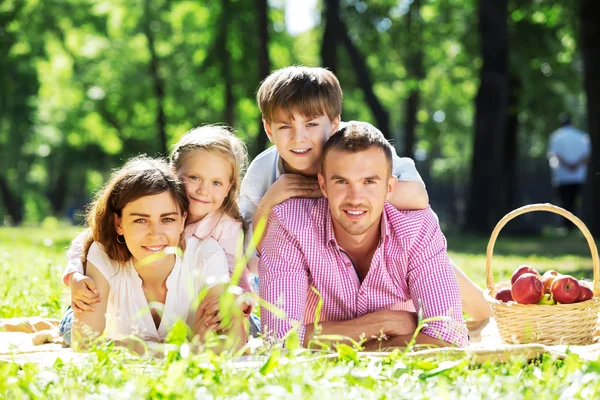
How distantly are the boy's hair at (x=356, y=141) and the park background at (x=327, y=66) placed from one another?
7404 millimetres

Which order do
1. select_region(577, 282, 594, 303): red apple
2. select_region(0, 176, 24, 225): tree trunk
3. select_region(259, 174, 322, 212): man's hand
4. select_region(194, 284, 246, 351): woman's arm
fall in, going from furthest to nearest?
select_region(0, 176, 24, 225): tree trunk < select_region(259, 174, 322, 212): man's hand < select_region(577, 282, 594, 303): red apple < select_region(194, 284, 246, 351): woman's arm

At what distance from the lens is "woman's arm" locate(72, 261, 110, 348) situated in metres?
4.05

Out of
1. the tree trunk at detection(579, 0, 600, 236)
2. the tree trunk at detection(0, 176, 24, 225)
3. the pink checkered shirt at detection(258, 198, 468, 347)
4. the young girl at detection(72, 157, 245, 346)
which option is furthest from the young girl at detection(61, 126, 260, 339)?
the tree trunk at detection(0, 176, 24, 225)

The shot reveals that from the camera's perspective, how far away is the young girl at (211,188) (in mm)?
4508

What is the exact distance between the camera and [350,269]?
4.36 meters

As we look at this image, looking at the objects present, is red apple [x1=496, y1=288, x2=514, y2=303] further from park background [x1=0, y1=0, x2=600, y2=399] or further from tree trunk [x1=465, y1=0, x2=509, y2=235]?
tree trunk [x1=465, y1=0, x2=509, y2=235]

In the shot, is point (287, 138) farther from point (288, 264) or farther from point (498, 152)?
point (498, 152)

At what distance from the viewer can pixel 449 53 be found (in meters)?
25.5

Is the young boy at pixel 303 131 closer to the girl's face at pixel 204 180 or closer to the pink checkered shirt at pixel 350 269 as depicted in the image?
the pink checkered shirt at pixel 350 269

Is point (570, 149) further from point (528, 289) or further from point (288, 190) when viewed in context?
point (288, 190)

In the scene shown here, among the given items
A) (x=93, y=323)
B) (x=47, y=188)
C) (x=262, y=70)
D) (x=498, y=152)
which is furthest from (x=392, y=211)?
(x=47, y=188)

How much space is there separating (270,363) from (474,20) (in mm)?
19457

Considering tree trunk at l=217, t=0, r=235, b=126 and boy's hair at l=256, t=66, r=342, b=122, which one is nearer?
boy's hair at l=256, t=66, r=342, b=122

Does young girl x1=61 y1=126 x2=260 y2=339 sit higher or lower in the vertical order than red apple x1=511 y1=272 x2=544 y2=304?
higher
